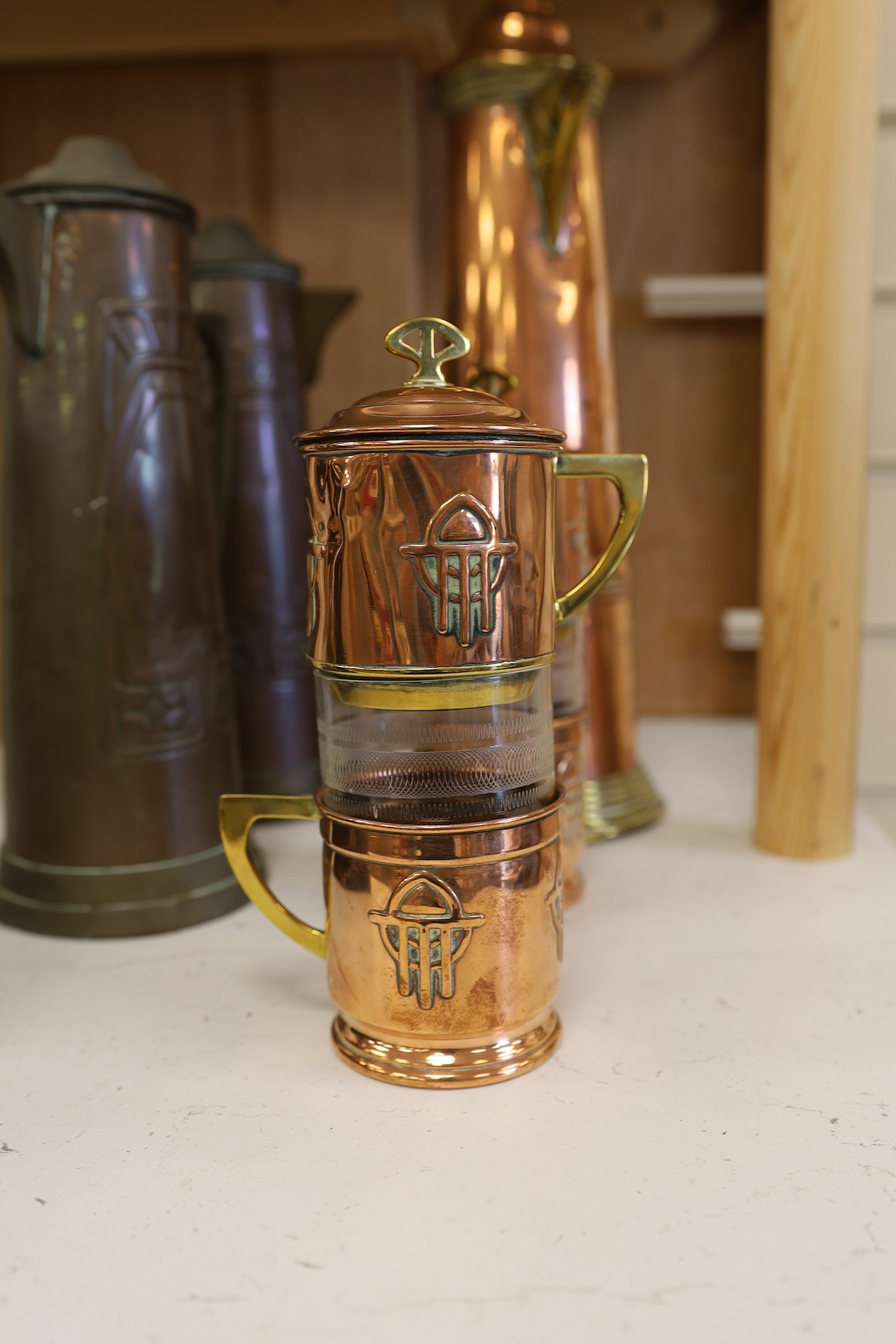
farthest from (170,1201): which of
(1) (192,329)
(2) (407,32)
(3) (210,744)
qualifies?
(2) (407,32)

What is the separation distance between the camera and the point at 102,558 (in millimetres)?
758

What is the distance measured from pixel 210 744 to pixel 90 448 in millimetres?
216

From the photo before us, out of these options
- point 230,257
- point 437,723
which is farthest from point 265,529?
point 437,723

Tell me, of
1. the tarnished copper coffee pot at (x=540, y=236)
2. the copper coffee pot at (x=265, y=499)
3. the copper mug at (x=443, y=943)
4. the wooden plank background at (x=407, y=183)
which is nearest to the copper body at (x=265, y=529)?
the copper coffee pot at (x=265, y=499)

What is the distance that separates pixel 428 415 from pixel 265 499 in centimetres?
49

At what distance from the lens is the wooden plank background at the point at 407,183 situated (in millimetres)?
1264

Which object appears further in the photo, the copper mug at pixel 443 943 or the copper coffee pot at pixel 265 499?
the copper coffee pot at pixel 265 499

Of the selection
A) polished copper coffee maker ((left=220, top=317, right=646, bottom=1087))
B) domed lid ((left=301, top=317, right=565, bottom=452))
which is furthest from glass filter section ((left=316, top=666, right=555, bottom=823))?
domed lid ((left=301, top=317, right=565, bottom=452))

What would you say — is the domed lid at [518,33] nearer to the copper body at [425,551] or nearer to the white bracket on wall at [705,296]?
the white bracket on wall at [705,296]

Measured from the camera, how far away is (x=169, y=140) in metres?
1.29

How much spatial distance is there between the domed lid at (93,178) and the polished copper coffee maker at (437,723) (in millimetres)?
282

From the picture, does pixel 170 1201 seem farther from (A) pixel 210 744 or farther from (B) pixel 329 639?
(A) pixel 210 744

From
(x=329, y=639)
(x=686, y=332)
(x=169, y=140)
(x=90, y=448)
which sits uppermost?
(x=169, y=140)

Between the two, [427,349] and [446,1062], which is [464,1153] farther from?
[427,349]
